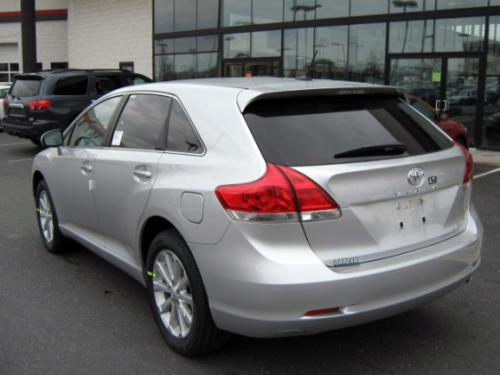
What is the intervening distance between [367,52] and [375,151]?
13.2 meters

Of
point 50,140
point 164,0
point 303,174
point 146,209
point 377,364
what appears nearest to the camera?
point 303,174

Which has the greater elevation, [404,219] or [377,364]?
[404,219]

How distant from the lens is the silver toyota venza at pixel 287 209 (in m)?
2.88

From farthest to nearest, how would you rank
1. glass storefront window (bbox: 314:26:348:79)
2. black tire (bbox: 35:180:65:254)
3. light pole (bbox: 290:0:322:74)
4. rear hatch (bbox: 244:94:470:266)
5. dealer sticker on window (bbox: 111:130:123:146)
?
light pole (bbox: 290:0:322:74) → glass storefront window (bbox: 314:26:348:79) → black tire (bbox: 35:180:65:254) → dealer sticker on window (bbox: 111:130:123:146) → rear hatch (bbox: 244:94:470:266)

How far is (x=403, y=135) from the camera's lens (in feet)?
11.2

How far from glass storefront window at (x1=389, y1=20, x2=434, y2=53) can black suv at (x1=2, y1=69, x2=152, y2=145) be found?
7.25m

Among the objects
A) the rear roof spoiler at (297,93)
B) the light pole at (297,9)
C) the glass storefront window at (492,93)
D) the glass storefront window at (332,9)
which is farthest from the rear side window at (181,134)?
the light pole at (297,9)

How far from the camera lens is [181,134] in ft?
11.8

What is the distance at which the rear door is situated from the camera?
3.74m

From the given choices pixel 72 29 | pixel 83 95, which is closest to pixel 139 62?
pixel 72 29

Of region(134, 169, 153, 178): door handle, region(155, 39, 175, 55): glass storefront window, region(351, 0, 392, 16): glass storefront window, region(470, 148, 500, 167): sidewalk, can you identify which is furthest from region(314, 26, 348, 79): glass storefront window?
region(134, 169, 153, 178): door handle

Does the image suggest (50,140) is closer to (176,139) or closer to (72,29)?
(176,139)

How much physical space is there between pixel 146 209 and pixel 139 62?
20.5m

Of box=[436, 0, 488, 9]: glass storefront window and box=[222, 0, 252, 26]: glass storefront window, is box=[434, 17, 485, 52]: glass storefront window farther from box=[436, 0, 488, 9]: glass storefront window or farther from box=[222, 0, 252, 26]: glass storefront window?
box=[222, 0, 252, 26]: glass storefront window
